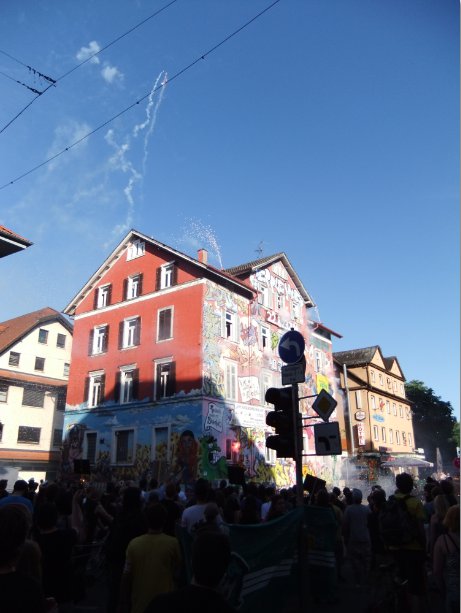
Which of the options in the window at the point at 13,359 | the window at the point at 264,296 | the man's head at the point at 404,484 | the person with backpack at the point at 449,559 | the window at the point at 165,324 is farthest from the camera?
the window at the point at 13,359

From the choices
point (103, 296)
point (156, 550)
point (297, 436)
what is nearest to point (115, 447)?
point (103, 296)

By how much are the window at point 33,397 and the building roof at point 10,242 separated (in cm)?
2838

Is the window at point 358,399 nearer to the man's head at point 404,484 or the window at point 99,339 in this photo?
the window at point 99,339

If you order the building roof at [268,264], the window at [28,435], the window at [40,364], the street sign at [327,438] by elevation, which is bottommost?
the street sign at [327,438]

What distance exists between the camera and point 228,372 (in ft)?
91.9

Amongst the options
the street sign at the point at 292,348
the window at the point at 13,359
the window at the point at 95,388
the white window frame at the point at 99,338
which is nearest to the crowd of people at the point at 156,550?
the street sign at the point at 292,348

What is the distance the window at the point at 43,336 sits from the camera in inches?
1714

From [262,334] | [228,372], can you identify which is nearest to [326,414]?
[228,372]

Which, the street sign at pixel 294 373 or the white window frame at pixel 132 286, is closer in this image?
the street sign at pixel 294 373

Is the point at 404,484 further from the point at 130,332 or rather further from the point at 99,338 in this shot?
the point at 99,338

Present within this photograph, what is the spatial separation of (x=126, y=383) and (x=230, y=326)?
689cm

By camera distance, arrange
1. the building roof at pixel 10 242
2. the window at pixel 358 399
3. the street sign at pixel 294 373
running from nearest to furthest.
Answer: the street sign at pixel 294 373 < the building roof at pixel 10 242 < the window at pixel 358 399

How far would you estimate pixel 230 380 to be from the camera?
91.7 feet

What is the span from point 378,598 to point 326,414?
293 centimetres
